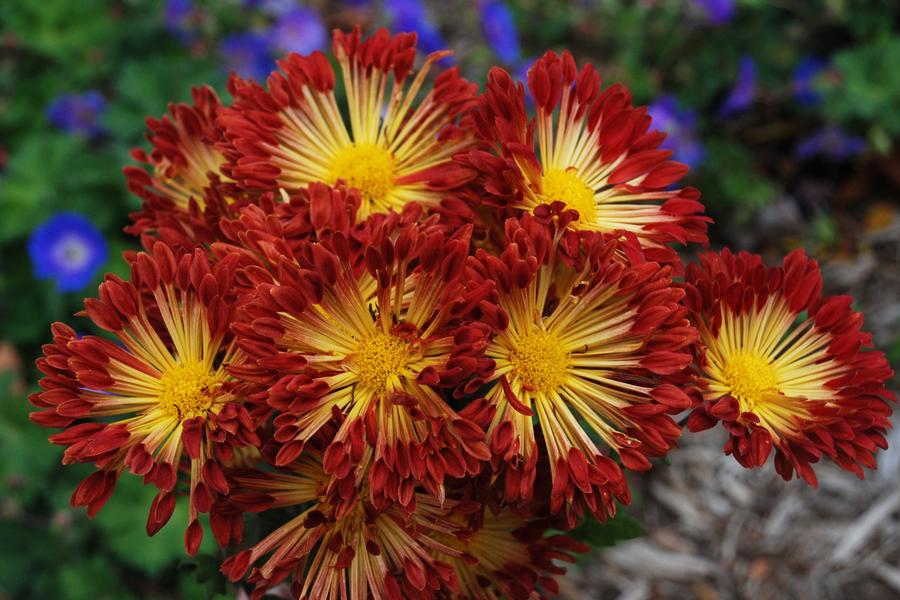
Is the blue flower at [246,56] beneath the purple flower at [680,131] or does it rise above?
beneath

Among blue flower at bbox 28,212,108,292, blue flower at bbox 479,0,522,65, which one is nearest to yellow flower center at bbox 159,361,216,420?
blue flower at bbox 28,212,108,292

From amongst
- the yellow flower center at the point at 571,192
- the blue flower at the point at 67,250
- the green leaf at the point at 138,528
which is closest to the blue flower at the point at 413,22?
the blue flower at the point at 67,250

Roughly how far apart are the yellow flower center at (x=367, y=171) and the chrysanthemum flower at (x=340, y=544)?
0.38 meters

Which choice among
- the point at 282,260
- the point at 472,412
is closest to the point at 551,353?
the point at 472,412

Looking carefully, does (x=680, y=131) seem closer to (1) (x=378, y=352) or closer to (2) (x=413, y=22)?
(2) (x=413, y=22)

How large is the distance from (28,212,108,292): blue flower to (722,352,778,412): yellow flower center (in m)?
1.95

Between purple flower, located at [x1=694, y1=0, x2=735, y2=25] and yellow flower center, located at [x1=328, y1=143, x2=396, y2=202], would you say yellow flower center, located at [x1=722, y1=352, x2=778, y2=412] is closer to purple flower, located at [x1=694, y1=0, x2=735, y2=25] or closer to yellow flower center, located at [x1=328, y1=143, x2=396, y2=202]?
yellow flower center, located at [x1=328, y1=143, x2=396, y2=202]

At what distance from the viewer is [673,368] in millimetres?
933

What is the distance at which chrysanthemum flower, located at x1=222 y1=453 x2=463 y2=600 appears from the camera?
0.98 metres

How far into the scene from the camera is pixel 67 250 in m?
2.49

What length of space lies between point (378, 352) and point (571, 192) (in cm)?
33

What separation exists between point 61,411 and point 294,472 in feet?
0.88

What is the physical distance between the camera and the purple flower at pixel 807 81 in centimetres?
303

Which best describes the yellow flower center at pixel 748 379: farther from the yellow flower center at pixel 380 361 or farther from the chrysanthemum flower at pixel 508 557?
the yellow flower center at pixel 380 361
